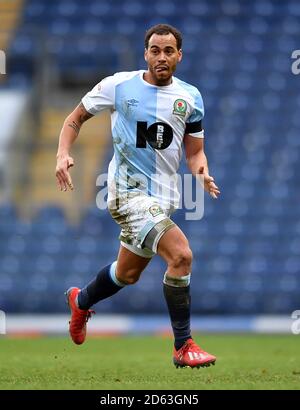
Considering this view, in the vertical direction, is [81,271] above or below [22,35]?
below

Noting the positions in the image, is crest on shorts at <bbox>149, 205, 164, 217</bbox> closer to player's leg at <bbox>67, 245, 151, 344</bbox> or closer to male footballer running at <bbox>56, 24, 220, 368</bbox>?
male footballer running at <bbox>56, 24, 220, 368</bbox>

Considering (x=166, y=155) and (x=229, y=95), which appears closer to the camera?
(x=166, y=155)

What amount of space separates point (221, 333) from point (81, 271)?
3.04 metres

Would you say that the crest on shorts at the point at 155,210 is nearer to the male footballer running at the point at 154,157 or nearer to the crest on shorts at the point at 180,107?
the male footballer running at the point at 154,157

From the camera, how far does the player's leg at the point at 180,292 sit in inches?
261

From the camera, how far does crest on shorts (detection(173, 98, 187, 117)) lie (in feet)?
22.9

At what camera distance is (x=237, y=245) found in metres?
16.0

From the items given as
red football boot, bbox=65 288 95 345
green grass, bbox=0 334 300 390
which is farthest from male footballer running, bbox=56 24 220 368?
red football boot, bbox=65 288 95 345

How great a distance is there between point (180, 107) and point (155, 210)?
2.41 ft

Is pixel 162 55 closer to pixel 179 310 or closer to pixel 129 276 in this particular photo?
pixel 129 276

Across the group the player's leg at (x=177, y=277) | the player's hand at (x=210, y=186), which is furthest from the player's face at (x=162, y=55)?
the player's leg at (x=177, y=277)

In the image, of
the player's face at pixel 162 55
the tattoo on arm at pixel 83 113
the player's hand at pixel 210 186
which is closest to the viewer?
the player's hand at pixel 210 186

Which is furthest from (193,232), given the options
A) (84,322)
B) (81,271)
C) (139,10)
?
(84,322)
